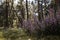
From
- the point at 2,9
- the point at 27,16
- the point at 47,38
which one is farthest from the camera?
the point at 2,9

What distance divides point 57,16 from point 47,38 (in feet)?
1.85

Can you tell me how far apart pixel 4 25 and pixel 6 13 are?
0.37 m

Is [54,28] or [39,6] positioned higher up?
[39,6]

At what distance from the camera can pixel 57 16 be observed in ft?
14.5

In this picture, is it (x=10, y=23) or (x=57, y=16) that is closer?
(x=57, y=16)

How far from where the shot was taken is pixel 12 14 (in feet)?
19.8

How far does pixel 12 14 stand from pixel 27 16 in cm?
54

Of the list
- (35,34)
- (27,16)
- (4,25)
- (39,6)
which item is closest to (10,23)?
(4,25)

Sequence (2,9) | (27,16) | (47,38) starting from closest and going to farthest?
(47,38) < (27,16) < (2,9)

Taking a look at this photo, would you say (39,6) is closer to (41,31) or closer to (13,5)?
(13,5)

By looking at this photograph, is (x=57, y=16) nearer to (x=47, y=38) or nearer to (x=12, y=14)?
(x=47, y=38)

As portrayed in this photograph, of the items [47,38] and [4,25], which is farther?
[4,25]

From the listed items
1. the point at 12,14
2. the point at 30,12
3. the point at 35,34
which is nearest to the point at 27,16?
the point at 30,12

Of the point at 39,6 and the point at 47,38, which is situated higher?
the point at 39,6
